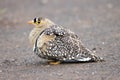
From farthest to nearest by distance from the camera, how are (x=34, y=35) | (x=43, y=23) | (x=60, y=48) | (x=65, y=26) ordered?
(x=65, y=26) → (x=43, y=23) → (x=34, y=35) → (x=60, y=48)

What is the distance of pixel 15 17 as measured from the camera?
59.6ft

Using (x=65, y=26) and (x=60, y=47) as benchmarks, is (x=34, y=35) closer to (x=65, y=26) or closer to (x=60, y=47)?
(x=60, y=47)

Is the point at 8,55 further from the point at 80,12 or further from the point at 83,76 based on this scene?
the point at 80,12

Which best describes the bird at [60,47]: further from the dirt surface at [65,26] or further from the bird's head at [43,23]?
the bird's head at [43,23]

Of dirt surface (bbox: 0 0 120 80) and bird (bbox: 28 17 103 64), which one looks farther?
bird (bbox: 28 17 103 64)

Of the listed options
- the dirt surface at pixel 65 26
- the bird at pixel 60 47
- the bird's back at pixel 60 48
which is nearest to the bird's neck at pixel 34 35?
the bird at pixel 60 47

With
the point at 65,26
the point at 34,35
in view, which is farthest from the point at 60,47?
the point at 65,26

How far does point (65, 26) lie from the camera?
15773 mm

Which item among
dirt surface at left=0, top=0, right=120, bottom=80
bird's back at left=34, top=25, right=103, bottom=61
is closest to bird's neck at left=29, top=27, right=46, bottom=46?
bird's back at left=34, top=25, right=103, bottom=61

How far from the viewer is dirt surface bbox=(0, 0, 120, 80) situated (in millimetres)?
8961

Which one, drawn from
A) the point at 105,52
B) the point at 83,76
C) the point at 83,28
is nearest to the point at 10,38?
the point at 83,28

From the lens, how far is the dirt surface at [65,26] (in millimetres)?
8961

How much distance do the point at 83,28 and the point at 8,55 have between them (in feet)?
14.4

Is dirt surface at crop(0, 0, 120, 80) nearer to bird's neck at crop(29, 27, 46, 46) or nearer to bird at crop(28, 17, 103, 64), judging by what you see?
bird at crop(28, 17, 103, 64)
